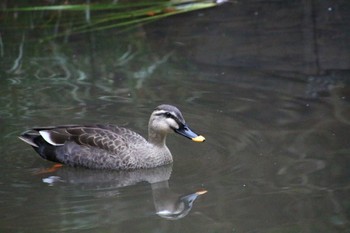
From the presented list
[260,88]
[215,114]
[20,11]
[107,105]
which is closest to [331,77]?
[260,88]

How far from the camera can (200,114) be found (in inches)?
411

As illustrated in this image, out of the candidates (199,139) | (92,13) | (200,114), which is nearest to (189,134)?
(199,139)

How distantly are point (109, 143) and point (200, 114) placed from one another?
1.37 m

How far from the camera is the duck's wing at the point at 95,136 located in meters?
9.47

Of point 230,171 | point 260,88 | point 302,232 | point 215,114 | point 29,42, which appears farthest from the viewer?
point 29,42

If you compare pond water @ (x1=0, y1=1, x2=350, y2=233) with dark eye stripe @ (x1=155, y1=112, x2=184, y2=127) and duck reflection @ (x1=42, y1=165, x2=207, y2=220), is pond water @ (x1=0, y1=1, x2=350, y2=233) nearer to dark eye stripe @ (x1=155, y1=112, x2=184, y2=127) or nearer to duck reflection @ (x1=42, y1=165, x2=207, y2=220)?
duck reflection @ (x1=42, y1=165, x2=207, y2=220)

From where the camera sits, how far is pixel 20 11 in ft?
47.8

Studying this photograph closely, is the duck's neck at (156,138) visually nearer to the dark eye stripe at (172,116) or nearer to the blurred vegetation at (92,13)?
the dark eye stripe at (172,116)

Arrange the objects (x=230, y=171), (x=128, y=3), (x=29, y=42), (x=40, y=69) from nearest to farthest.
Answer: (x=230, y=171) < (x=40, y=69) < (x=29, y=42) < (x=128, y=3)

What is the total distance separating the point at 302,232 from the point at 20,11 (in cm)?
828

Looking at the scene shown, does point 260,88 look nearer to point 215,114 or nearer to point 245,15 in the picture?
point 215,114

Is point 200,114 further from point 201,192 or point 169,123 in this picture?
point 201,192

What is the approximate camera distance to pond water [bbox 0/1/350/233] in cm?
796

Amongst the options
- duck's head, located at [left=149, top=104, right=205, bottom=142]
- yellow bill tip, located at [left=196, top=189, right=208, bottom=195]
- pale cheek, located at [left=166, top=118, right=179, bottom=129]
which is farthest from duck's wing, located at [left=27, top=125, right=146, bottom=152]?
yellow bill tip, located at [left=196, top=189, right=208, bottom=195]
